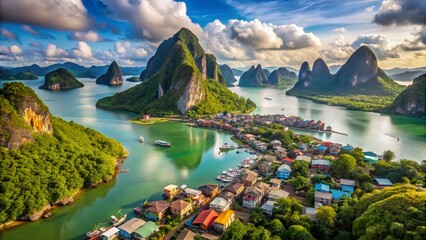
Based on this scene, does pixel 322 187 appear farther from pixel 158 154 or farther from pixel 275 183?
pixel 158 154

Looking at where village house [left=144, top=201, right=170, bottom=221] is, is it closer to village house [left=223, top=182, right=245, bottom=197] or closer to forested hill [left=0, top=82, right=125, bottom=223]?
village house [left=223, top=182, right=245, bottom=197]

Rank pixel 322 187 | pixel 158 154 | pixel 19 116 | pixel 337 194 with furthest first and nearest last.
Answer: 1. pixel 158 154
2. pixel 322 187
3. pixel 19 116
4. pixel 337 194

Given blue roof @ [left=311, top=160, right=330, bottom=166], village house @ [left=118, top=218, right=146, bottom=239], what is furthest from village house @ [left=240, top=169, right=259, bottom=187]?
village house @ [left=118, top=218, right=146, bottom=239]

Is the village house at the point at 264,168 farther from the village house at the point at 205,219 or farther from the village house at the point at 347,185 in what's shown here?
the village house at the point at 205,219

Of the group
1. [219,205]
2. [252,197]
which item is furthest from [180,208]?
[252,197]

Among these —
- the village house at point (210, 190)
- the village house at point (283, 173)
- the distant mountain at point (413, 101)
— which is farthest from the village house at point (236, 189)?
the distant mountain at point (413, 101)

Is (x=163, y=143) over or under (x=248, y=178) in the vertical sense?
under
